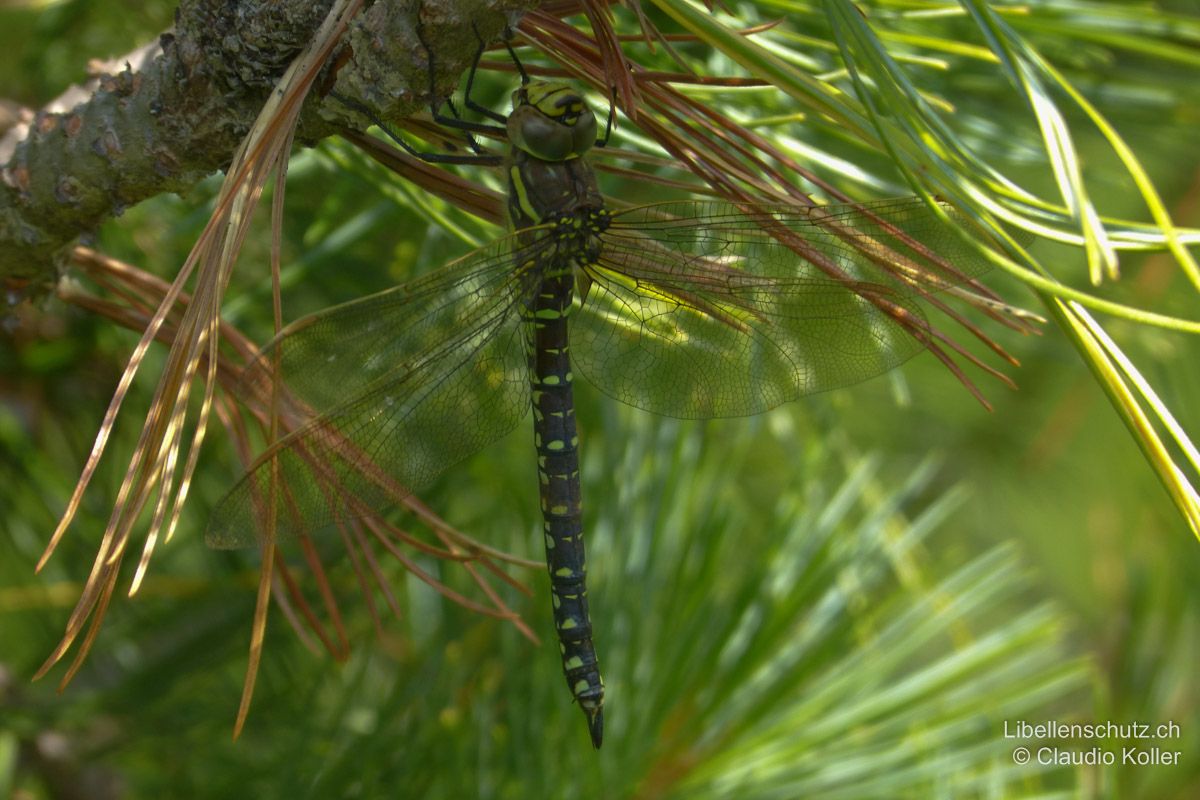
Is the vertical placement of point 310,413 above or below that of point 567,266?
below

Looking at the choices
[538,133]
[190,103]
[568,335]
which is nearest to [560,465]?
[568,335]

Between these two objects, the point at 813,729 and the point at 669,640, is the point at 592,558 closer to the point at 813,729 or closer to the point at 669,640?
the point at 669,640

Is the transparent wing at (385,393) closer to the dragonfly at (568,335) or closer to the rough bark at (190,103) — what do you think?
the dragonfly at (568,335)

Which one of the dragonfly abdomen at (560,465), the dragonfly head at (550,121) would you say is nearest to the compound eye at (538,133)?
the dragonfly head at (550,121)

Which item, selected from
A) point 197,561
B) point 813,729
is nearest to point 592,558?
point 813,729

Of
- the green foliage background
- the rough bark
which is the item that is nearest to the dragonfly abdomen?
the green foliage background

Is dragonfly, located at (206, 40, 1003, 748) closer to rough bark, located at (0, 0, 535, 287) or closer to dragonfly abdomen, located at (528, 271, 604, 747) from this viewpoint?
dragonfly abdomen, located at (528, 271, 604, 747)
